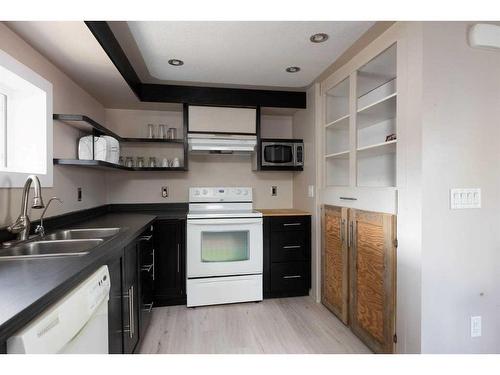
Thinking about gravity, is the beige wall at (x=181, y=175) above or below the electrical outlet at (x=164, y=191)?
above

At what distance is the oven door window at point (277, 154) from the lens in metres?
2.84

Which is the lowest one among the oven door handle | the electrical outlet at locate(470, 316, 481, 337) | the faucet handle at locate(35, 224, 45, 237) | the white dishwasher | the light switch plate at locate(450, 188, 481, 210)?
the electrical outlet at locate(470, 316, 481, 337)

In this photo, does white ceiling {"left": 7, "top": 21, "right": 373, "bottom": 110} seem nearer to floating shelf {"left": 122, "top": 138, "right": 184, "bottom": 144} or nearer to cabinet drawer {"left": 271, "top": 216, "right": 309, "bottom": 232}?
floating shelf {"left": 122, "top": 138, "right": 184, "bottom": 144}

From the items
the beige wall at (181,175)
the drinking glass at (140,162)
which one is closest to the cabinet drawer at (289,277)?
the beige wall at (181,175)

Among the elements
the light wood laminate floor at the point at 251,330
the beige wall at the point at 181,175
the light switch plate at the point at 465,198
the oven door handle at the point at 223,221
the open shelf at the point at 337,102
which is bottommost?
the light wood laminate floor at the point at 251,330

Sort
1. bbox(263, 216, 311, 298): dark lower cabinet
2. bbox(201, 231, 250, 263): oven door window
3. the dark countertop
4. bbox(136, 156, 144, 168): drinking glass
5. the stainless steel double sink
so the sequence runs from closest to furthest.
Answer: the dark countertop
the stainless steel double sink
bbox(201, 231, 250, 263): oven door window
bbox(263, 216, 311, 298): dark lower cabinet
bbox(136, 156, 144, 168): drinking glass

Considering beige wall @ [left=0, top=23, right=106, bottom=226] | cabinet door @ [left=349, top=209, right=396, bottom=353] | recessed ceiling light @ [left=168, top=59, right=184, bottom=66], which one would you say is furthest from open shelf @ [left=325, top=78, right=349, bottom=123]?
beige wall @ [left=0, top=23, right=106, bottom=226]

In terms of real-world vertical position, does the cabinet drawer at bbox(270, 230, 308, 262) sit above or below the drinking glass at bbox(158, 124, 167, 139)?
below

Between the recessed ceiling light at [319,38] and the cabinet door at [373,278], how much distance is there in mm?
1249

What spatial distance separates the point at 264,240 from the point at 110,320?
5.36 ft

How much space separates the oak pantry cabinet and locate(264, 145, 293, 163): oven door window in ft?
2.47

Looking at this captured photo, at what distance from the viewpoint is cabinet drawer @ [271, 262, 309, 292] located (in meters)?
2.62

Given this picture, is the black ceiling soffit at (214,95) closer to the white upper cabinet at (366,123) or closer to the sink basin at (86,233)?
the white upper cabinet at (366,123)
